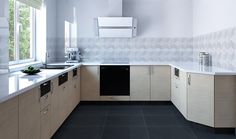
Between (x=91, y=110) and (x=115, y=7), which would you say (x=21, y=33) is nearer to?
(x=91, y=110)

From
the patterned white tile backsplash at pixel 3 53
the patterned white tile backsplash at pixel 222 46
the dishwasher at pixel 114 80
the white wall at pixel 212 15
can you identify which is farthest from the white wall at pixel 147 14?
the patterned white tile backsplash at pixel 3 53

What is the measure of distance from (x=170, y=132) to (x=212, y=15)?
219cm

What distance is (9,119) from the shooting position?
6.12 ft

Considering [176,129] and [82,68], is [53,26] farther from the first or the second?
[176,129]

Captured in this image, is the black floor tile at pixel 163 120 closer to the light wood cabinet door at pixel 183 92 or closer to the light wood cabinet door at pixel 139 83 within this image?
the light wood cabinet door at pixel 183 92

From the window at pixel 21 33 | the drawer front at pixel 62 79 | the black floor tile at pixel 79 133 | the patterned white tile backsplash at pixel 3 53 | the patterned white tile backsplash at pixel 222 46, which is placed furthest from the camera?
the window at pixel 21 33

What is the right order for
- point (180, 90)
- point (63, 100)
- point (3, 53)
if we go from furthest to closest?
point (180, 90) < point (63, 100) < point (3, 53)

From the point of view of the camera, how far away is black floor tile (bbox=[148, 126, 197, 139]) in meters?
3.42

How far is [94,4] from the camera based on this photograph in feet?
19.0

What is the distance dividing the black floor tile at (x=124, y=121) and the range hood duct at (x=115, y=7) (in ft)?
7.49

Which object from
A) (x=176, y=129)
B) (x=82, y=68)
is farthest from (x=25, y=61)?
(x=176, y=129)

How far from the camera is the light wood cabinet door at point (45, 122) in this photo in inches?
108

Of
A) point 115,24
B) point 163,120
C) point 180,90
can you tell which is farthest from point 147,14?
point 163,120

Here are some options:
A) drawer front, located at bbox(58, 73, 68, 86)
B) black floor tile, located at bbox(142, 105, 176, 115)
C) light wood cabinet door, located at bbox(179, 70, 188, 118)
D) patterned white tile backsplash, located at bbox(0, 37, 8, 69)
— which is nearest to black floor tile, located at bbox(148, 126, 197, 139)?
light wood cabinet door, located at bbox(179, 70, 188, 118)
